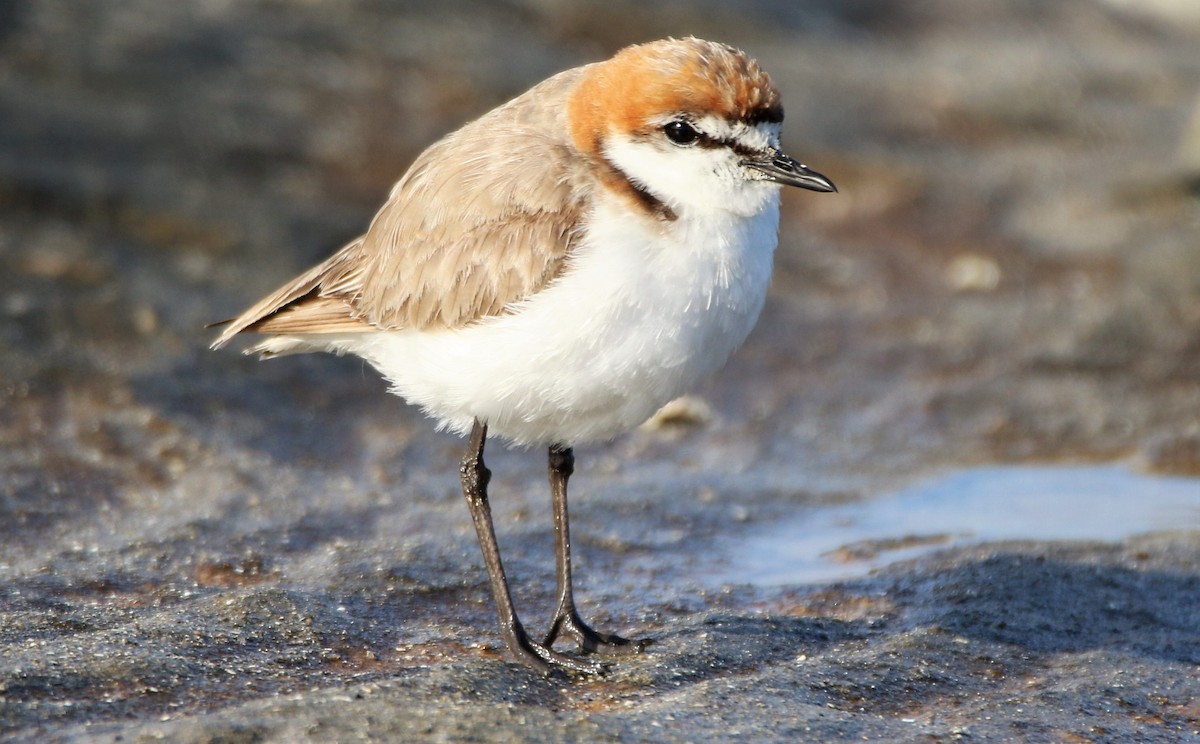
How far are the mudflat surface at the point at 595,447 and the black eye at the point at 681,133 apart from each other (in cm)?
198

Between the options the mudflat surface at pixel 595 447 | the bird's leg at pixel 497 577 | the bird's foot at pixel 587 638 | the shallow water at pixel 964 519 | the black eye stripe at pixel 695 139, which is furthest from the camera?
the shallow water at pixel 964 519

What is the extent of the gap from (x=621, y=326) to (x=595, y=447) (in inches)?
144

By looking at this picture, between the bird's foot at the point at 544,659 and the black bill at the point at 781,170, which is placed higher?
the black bill at the point at 781,170

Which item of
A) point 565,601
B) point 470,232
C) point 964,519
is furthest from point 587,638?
point 964,519

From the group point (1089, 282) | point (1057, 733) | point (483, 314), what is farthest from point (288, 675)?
point (1089, 282)

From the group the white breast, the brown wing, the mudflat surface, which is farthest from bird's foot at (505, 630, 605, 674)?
the brown wing

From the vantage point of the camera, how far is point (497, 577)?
5.89m

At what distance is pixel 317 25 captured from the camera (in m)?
12.5

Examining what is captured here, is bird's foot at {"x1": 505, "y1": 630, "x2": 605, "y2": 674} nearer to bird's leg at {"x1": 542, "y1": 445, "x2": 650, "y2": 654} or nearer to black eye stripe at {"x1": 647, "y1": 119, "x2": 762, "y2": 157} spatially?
bird's leg at {"x1": 542, "y1": 445, "x2": 650, "y2": 654}

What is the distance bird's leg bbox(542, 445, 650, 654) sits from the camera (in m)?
5.81

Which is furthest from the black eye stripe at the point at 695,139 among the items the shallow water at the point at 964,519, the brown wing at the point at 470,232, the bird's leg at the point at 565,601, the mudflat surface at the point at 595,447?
the shallow water at the point at 964,519

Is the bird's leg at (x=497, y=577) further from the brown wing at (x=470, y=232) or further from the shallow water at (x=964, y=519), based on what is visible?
the shallow water at (x=964, y=519)

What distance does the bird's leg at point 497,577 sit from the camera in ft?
18.4

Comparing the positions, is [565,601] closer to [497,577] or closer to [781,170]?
[497,577]
